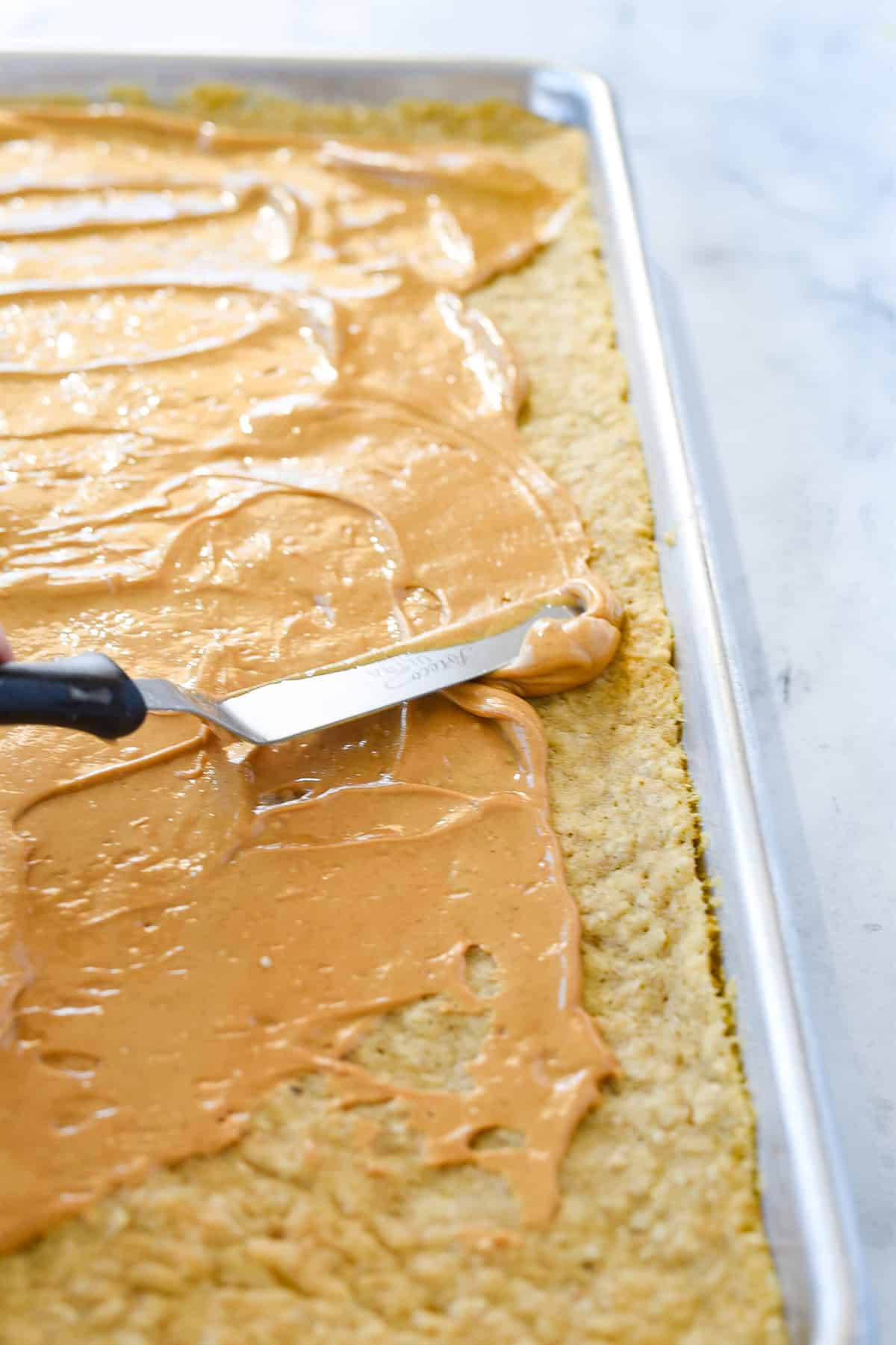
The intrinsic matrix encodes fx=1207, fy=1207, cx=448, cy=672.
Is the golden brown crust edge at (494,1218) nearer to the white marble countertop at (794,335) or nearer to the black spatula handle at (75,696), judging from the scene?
the white marble countertop at (794,335)

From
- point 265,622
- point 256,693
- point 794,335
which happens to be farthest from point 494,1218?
point 794,335

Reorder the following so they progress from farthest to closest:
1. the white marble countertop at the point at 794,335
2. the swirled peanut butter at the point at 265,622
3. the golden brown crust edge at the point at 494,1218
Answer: the white marble countertop at the point at 794,335, the swirled peanut butter at the point at 265,622, the golden brown crust edge at the point at 494,1218

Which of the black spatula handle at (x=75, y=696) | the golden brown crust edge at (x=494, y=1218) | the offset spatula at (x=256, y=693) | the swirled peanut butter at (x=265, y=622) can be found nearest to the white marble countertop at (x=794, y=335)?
the golden brown crust edge at (x=494, y=1218)

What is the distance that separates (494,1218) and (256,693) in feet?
2.27

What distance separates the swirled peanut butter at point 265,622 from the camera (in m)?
1.34

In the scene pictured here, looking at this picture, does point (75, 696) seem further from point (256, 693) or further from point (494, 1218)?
point (494, 1218)

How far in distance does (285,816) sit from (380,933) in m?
0.20

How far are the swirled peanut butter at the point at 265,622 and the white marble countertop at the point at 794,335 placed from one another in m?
0.47

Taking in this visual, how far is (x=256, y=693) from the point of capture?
61.9 inches

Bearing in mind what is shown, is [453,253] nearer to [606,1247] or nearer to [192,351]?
[192,351]

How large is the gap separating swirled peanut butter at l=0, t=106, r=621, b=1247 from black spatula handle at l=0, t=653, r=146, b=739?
0.21m

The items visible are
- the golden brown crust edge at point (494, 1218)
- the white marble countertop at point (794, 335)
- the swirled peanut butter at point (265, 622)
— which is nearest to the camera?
the golden brown crust edge at point (494, 1218)

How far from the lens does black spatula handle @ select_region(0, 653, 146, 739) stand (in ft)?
4.21

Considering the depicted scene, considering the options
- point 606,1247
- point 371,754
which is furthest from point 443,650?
point 606,1247
